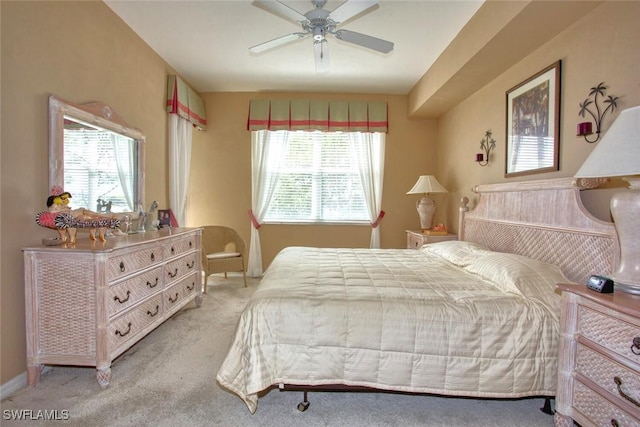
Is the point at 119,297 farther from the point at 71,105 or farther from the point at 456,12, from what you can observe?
the point at 456,12

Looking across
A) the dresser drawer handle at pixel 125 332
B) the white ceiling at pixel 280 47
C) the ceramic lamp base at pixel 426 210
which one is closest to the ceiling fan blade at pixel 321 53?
the white ceiling at pixel 280 47

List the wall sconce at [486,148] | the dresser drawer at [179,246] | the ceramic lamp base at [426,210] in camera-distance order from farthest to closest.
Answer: the ceramic lamp base at [426,210], the wall sconce at [486,148], the dresser drawer at [179,246]

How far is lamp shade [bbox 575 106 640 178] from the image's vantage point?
1.32m

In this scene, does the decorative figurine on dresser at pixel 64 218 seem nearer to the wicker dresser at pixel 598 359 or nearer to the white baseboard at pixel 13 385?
the white baseboard at pixel 13 385

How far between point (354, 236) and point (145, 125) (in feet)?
10.3

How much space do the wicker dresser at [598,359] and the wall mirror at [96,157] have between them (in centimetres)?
→ 321

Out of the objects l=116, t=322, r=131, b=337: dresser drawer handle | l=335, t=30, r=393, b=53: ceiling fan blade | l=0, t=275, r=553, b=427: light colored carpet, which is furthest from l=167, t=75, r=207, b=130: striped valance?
l=0, t=275, r=553, b=427: light colored carpet

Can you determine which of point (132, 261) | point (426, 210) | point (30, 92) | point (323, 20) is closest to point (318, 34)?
point (323, 20)

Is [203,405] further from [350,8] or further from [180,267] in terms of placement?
[350,8]

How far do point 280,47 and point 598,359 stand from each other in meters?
3.57

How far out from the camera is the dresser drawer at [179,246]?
114 inches

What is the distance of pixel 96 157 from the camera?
2.66 m

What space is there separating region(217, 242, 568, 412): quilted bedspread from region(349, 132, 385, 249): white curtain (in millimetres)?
3070

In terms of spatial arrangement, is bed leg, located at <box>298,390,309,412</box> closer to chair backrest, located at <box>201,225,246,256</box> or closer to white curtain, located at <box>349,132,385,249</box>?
chair backrest, located at <box>201,225,246,256</box>
